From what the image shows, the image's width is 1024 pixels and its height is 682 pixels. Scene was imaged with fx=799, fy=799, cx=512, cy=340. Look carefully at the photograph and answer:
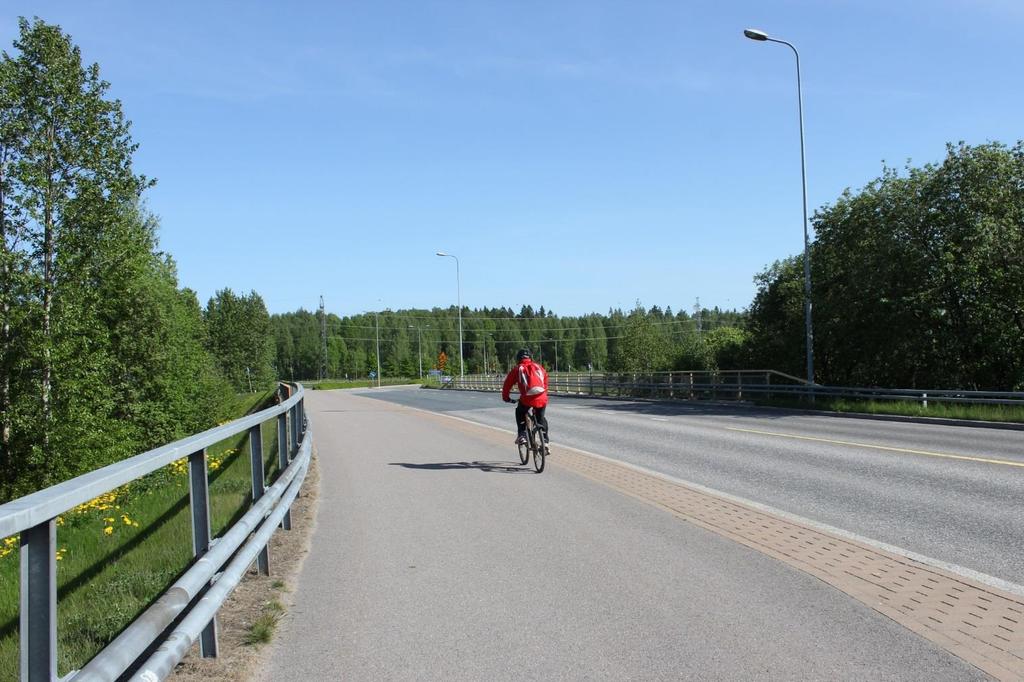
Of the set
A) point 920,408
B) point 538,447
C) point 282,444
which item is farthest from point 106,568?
point 920,408

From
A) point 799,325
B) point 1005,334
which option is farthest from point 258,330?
point 1005,334

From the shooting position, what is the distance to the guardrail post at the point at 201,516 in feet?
13.7

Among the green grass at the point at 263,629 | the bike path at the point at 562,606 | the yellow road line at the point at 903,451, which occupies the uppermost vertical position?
the green grass at the point at 263,629

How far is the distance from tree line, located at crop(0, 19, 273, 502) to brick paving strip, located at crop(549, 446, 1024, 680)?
77.7 ft

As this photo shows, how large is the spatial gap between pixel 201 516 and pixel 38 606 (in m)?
1.95

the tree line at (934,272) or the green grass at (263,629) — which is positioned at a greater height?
the tree line at (934,272)

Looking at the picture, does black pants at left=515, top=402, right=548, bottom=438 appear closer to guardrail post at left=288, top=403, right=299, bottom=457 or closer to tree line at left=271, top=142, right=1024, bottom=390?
guardrail post at left=288, top=403, right=299, bottom=457

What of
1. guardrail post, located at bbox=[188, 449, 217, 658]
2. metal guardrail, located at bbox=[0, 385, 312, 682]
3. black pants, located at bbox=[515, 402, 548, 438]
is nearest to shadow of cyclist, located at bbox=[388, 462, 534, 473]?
black pants, located at bbox=[515, 402, 548, 438]

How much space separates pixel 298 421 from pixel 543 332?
18242 cm

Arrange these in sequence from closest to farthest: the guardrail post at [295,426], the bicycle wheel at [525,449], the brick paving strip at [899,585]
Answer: the brick paving strip at [899,585] < the guardrail post at [295,426] < the bicycle wheel at [525,449]

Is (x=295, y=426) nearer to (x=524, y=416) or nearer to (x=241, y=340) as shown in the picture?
(x=524, y=416)

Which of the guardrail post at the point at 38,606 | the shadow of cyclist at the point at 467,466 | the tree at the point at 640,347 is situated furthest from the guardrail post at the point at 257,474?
the tree at the point at 640,347

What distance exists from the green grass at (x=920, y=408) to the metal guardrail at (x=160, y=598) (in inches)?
738

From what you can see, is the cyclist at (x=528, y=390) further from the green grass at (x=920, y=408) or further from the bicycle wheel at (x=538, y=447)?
the green grass at (x=920, y=408)
